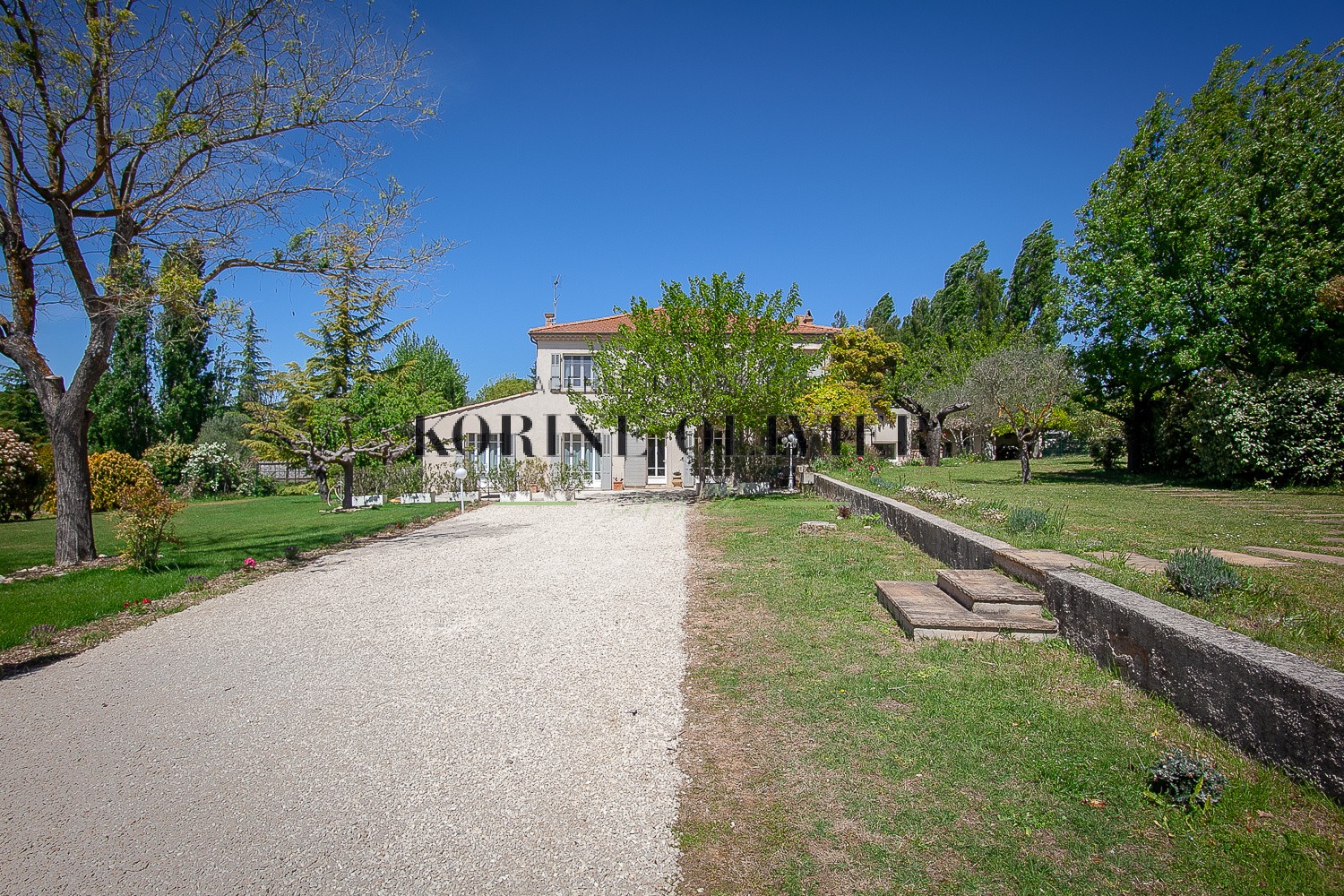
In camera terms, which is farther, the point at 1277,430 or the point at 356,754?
the point at 1277,430

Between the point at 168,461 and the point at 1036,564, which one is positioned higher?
the point at 168,461

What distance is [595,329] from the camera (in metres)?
29.6

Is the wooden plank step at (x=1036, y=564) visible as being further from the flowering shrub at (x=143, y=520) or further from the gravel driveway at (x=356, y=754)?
the flowering shrub at (x=143, y=520)

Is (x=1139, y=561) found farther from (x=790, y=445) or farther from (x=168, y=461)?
(x=168, y=461)

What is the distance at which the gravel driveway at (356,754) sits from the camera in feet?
8.47

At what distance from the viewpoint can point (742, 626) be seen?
18.8ft

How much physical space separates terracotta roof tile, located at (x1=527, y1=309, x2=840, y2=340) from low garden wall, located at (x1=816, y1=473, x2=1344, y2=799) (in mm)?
23641

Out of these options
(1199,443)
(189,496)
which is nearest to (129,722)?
(1199,443)

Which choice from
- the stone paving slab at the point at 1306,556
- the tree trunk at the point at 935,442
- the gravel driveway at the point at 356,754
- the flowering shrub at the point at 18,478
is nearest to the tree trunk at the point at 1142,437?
the tree trunk at the point at 935,442

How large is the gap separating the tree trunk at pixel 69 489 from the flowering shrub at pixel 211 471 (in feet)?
75.2

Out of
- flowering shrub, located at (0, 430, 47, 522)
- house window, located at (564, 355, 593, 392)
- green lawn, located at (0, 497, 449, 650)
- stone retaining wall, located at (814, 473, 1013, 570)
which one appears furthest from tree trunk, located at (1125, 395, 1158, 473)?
flowering shrub, located at (0, 430, 47, 522)

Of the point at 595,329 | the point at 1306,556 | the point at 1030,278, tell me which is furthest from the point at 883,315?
the point at 1306,556

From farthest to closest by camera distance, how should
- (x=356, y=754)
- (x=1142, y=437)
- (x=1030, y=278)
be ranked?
(x=1030, y=278)
(x=1142, y=437)
(x=356, y=754)

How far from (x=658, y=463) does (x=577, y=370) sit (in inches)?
218
